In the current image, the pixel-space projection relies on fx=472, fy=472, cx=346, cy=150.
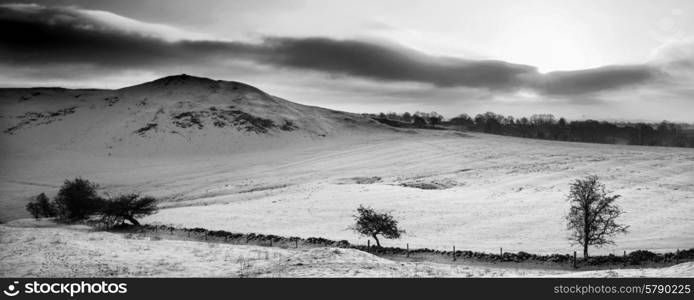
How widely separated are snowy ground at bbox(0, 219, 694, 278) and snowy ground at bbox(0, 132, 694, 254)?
1072 cm

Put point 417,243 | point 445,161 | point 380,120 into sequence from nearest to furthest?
1. point 417,243
2. point 445,161
3. point 380,120

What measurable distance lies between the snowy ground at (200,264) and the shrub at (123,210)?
47.2 ft

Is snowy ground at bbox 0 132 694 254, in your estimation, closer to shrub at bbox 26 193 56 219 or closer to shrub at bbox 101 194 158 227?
shrub at bbox 101 194 158 227

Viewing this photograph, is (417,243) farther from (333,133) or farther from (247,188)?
(333,133)

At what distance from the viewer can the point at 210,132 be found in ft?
472

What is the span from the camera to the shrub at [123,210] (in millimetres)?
45969

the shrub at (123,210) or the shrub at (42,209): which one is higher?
the shrub at (123,210)

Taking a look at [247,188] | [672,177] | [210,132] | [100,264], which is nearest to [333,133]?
[210,132]

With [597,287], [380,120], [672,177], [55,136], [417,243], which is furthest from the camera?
[380,120]

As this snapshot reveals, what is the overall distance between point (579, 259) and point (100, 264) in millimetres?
28064

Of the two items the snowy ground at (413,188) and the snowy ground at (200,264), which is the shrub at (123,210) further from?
the snowy ground at (200,264)
